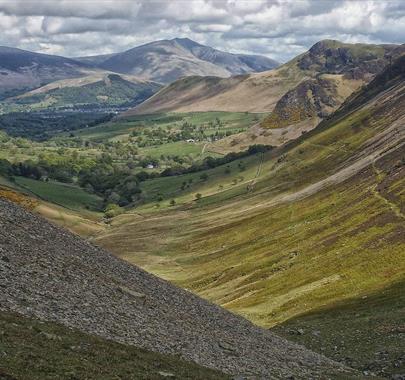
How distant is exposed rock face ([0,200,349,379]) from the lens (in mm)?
46750

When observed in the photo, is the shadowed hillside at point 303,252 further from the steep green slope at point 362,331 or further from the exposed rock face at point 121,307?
the exposed rock face at point 121,307

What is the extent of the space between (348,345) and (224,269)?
256ft

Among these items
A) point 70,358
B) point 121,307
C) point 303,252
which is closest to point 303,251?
point 303,252

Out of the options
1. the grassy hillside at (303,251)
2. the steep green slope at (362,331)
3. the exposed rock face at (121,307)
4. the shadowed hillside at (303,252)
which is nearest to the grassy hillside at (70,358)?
the exposed rock face at (121,307)

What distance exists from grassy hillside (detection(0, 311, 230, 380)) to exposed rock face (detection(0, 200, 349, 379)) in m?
2.78

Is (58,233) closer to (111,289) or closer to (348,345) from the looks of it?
(111,289)

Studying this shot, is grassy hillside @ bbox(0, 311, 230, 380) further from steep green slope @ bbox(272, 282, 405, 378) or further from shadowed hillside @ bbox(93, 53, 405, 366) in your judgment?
shadowed hillside @ bbox(93, 53, 405, 366)

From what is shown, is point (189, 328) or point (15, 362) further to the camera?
point (189, 328)

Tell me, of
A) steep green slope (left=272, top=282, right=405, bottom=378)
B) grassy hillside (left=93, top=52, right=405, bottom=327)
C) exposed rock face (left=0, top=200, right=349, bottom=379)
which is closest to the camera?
exposed rock face (left=0, top=200, right=349, bottom=379)

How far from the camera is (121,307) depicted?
54.4 meters

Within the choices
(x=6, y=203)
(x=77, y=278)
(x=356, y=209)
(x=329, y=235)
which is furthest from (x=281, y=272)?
(x=77, y=278)

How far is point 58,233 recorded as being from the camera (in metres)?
72.1

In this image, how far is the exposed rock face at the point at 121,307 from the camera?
4675cm

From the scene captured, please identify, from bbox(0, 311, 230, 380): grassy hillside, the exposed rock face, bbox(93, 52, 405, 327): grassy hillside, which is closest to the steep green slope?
the exposed rock face
